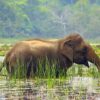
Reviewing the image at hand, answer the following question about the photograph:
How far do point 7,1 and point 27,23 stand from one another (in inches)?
123

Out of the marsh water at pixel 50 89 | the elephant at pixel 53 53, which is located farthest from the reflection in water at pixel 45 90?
the elephant at pixel 53 53

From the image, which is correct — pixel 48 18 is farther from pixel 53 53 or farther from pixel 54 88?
pixel 54 88

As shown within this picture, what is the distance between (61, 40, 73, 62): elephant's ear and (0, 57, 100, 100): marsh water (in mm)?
A: 1494

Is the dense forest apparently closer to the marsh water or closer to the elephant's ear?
the elephant's ear

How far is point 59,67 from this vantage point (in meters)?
12.7

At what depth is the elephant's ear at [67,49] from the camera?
43.7ft

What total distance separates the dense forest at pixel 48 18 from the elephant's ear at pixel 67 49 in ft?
129

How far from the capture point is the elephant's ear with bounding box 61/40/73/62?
525 inches

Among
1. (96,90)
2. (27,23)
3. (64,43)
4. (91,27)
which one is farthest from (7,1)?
(96,90)

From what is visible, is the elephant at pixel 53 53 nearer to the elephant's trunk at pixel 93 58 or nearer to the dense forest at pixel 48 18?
the elephant's trunk at pixel 93 58

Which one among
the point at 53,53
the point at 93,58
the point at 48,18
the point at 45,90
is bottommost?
the point at 45,90

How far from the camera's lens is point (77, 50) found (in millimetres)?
13508

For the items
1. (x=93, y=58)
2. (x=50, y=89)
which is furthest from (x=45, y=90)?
(x=93, y=58)

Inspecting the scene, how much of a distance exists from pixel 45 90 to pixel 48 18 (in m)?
52.6
